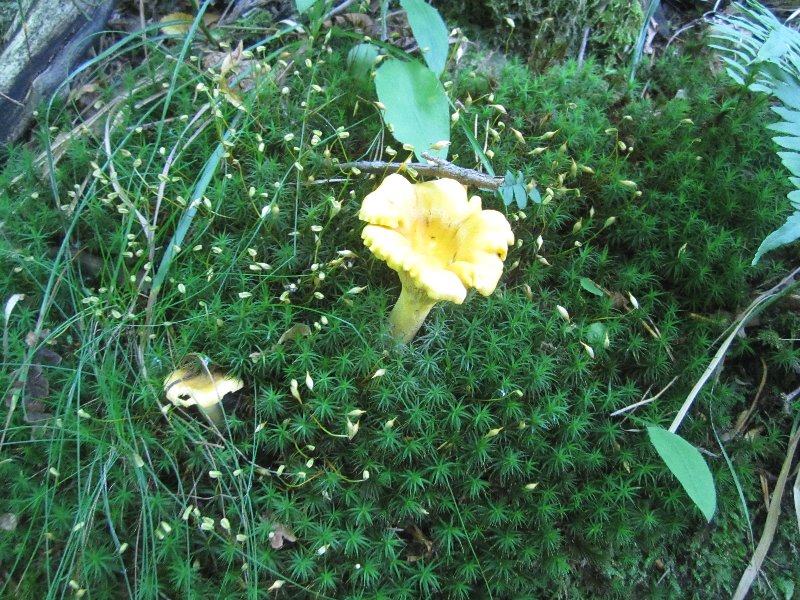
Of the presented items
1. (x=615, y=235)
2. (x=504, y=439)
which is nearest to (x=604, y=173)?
(x=615, y=235)

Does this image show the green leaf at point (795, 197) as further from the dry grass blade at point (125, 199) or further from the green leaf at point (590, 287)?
the dry grass blade at point (125, 199)

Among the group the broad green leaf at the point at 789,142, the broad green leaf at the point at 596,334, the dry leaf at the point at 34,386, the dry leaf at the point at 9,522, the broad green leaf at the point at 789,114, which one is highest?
the broad green leaf at the point at 789,114

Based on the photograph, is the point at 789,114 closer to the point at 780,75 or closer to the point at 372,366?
the point at 780,75

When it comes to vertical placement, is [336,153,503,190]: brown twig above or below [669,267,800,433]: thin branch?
above

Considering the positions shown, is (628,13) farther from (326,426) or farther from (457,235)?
(326,426)

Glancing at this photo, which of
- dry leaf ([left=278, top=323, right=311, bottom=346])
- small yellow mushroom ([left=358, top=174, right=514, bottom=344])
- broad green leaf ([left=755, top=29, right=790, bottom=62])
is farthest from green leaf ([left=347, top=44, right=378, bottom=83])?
broad green leaf ([left=755, top=29, right=790, bottom=62])

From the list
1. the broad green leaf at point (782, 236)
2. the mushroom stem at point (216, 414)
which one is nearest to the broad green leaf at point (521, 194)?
the broad green leaf at point (782, 236)

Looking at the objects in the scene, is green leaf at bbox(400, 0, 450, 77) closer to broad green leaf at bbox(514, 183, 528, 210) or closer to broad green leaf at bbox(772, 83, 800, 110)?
broad green leaf at bbox(514, 183, 528, 210)
